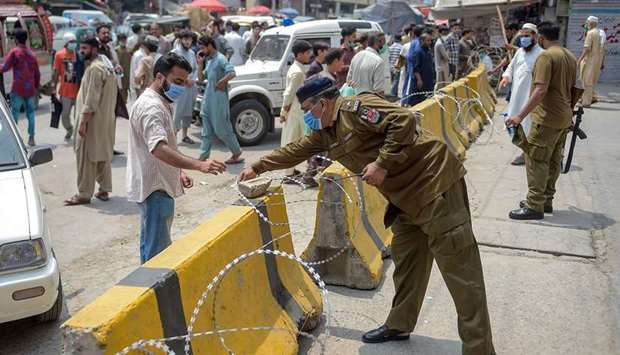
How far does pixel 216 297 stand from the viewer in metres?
3.19

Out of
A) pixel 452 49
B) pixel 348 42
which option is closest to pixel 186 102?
pixel 348 42

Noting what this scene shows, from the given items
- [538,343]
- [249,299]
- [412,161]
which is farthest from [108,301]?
[538,343]

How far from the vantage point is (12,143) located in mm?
5207

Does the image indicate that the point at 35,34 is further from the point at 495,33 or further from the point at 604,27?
the point at 604,27

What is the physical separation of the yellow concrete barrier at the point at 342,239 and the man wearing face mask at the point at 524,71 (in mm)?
3038

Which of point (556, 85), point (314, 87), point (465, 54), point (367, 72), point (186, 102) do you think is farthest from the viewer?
point (465, 54)

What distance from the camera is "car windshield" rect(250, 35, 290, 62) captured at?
11922 millimetres

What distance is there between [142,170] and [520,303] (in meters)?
3.03

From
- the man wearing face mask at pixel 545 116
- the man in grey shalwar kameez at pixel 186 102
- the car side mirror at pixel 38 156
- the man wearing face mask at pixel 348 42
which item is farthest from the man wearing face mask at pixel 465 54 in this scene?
the car side mirror at pixel 38 156

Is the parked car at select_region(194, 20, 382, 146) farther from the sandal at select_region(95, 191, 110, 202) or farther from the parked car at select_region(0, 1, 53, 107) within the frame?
the parked car at select_region(0, 1, 53, 107)

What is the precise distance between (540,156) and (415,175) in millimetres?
3479

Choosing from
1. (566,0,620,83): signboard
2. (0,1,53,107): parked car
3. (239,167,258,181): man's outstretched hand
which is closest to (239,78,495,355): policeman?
(239,167,258,181): man's outstretched hand

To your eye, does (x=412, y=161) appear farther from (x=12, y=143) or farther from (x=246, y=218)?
(x=12, y=143)

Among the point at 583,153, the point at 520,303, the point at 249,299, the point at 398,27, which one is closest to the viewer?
the point at 249,299
